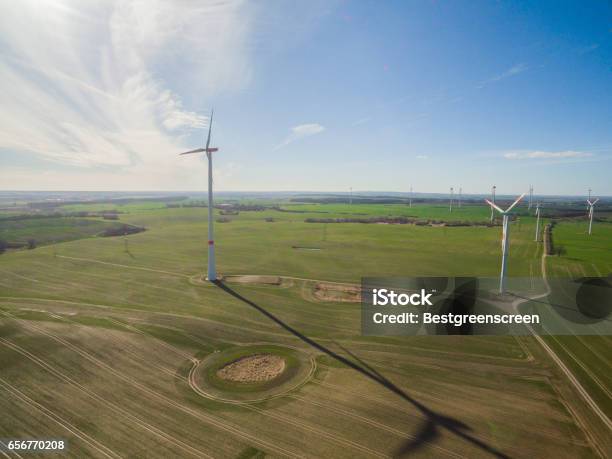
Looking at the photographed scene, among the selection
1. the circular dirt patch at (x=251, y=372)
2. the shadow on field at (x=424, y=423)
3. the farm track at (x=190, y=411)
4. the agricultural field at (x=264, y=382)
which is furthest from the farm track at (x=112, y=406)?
the shadow on field at (x=424, y=423)

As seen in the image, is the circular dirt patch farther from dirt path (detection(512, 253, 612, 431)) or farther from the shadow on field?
dirt path (detection(512, 253, 612, 431))

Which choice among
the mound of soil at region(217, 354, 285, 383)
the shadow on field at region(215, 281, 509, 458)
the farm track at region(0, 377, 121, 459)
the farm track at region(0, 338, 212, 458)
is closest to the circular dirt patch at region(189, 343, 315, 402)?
the mound of soil at region(217, 354, 285, 383)

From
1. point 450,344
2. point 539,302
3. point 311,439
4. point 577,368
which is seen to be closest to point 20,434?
point 311,439

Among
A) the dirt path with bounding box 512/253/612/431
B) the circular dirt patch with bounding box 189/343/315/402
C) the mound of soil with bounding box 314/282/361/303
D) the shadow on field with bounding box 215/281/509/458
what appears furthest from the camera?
the mound of soil with bounding box 314/282/361/303

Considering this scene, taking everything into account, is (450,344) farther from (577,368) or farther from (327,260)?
(327,260)

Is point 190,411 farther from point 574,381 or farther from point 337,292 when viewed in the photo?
point 337,292

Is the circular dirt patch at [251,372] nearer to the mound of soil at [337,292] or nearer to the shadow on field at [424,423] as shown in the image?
the shadow on field at [424,423]

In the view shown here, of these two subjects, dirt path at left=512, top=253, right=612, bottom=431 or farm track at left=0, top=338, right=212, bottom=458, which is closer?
farm track at left=0, top=338, right=212, bottom=458
